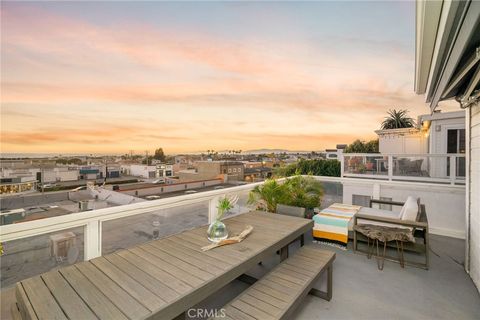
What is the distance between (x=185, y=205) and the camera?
330 centimetres

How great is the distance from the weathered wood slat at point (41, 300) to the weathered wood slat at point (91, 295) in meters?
0.13

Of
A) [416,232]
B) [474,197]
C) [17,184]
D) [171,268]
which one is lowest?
[17,184]

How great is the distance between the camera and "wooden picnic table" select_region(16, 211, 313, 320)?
1.28m

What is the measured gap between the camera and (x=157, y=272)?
67.1 inches

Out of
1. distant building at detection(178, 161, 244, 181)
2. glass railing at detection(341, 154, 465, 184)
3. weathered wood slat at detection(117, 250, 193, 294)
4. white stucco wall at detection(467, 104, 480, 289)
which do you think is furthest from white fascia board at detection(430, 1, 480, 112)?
distant building at detection(178, 161, 244, 181)

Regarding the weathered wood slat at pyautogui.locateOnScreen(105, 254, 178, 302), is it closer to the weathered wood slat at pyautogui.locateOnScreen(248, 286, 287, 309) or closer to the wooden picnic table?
Answer: the wooden picnic table

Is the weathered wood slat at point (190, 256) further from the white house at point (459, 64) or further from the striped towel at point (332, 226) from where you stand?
the striped towel at point (332, 226)

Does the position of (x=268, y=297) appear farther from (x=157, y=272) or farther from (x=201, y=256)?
(x=157, y=272)

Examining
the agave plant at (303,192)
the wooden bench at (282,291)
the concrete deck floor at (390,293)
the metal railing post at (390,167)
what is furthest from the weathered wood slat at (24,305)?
the metal railing post at (390,167)

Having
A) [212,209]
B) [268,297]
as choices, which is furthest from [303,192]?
[268,297]

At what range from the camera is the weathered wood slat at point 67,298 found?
4.03 ft

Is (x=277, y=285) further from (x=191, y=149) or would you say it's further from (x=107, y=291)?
(x=191, y=149)

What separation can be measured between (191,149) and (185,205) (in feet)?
57.2

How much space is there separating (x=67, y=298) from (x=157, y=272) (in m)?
0.54
